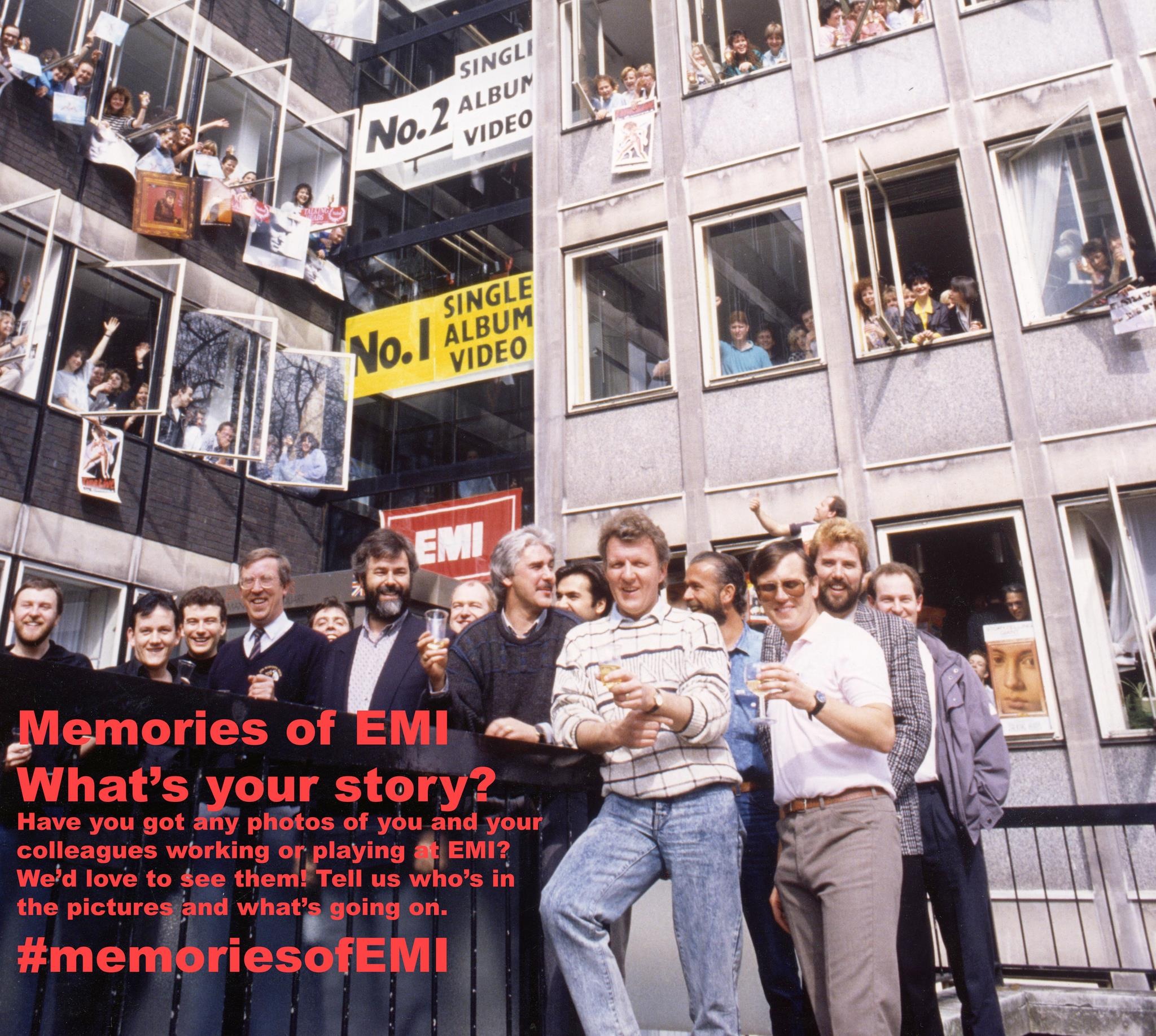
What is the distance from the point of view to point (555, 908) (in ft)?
9.85

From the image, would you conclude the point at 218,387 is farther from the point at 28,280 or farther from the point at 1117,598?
the point at 1117,598

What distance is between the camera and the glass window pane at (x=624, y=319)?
38.5 ft

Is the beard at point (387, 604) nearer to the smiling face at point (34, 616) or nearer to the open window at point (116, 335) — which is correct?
the smiling face at point (34, 616)

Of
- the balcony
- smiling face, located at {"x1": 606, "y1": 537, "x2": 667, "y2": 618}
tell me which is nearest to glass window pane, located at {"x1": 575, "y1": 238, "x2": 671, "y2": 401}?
smiling face, located at {"x1": 606, "y1": 537, "x2": 667, "y2": 618}

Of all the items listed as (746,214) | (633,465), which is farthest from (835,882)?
(746,214)

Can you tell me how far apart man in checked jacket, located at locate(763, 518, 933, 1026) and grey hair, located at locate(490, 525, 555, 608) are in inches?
40.5

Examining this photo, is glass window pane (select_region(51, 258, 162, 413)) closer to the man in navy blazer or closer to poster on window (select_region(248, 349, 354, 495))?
poster on window (select_region(248, 349, 354, 495))

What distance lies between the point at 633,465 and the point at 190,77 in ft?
33.1

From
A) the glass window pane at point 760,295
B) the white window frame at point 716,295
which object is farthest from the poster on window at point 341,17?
the glass window pane at point 760,295

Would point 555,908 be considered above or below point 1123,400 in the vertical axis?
below

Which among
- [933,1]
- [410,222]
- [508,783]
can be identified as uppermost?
[410,222]

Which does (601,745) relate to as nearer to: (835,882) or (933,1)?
(835,882)

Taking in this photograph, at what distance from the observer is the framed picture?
14.1m

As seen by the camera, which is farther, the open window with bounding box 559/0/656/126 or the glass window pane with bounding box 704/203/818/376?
the open window with bounding box 559/0/656/126
